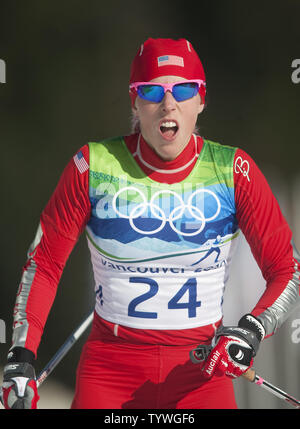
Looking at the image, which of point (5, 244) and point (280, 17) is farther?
point (5, 244)

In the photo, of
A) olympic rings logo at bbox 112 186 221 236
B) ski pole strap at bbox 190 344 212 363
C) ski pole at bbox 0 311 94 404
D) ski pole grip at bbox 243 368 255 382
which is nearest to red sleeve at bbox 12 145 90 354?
olympic rings logo at bbox 112 186 221 236

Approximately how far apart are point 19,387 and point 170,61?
124cm

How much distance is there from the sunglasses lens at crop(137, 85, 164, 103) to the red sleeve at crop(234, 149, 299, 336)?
1.28 feet

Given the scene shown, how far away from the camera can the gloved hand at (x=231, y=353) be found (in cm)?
205

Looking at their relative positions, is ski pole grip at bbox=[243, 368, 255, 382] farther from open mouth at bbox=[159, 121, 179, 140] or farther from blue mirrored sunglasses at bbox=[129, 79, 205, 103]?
blue mirrored sunglasses at bbox=[129, 79, 205, 103]

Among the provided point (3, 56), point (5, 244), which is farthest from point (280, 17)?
point (5, 244)

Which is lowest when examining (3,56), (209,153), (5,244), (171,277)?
(5,244)

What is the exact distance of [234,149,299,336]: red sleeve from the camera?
2307 millimetres

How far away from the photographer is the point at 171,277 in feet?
7.66

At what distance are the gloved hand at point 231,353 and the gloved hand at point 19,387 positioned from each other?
56 centimetres

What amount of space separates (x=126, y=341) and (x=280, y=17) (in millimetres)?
2132

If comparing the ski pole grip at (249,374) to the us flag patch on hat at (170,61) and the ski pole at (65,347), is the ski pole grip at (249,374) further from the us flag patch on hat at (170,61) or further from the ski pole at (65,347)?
the us flag patch on hat at (170,61)

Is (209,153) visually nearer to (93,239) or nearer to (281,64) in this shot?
(93,239)

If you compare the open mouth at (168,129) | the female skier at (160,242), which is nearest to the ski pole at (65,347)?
the female skier at (160,242)
